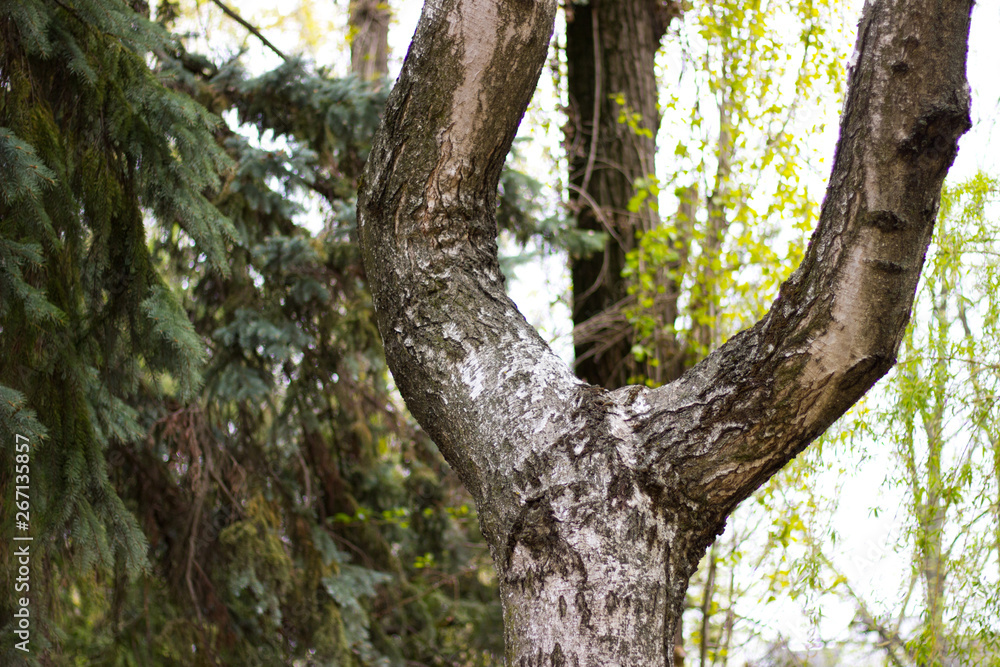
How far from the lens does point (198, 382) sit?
2398mm

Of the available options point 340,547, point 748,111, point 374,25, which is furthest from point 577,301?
point 374,25

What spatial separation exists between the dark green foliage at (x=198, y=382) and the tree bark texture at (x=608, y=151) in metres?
1.27

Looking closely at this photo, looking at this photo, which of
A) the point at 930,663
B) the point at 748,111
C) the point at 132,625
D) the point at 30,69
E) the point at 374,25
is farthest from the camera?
the point at 374,25

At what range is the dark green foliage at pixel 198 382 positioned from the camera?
2.12m

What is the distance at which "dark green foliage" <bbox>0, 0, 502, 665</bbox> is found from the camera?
212 cm

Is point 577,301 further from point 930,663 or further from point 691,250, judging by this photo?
point 930,663

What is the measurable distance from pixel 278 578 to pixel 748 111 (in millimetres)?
3274

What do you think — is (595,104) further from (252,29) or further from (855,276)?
(855,276)

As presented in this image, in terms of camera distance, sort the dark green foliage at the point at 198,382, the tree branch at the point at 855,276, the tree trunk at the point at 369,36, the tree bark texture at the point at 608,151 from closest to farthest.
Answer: the tree branch at the point at 855,276, the dark green foliage at the point at 198,382, the tree bark texture at the point at 608,151, the tree trunk at the point at 369,36

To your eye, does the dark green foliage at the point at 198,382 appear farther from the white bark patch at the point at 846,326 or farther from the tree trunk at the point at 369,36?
the white bark patch at the point at 846,326

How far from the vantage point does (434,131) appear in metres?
1.78

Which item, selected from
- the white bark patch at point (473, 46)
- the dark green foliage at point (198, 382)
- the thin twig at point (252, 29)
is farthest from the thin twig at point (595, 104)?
the white bark patch at point (473, 46)

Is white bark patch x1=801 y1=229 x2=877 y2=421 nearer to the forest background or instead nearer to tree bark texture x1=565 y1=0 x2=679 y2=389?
the forest background

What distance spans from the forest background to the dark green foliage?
0.04 ft
